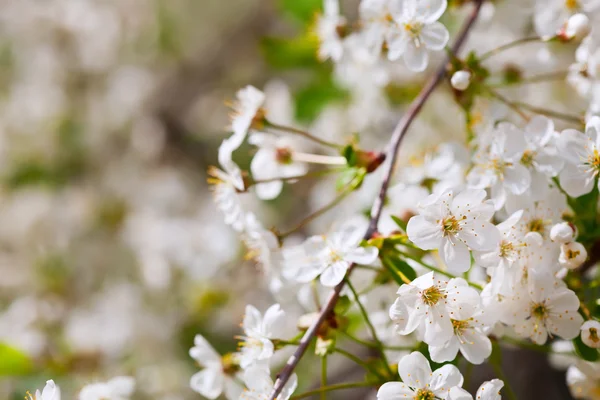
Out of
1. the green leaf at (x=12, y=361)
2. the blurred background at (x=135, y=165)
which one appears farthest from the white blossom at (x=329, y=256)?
the green leaf at (x=12, y=361)

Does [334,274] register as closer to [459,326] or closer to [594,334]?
[459,326]

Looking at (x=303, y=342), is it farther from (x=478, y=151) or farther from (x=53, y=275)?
(x=53, y=275)

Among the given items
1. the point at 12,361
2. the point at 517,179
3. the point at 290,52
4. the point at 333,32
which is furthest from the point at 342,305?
the point at 290,52

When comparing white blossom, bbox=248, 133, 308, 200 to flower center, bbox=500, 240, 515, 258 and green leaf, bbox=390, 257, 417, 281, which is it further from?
flower center, bbox=500, 240, 515, 258

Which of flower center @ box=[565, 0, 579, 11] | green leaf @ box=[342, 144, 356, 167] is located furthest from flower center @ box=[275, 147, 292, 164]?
flower center @ box=[565, 0, 579, 11]

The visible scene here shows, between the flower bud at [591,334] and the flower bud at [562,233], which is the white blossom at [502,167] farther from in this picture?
the flower bud at [591,334]

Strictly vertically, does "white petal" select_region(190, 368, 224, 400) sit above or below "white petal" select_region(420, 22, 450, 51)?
below
